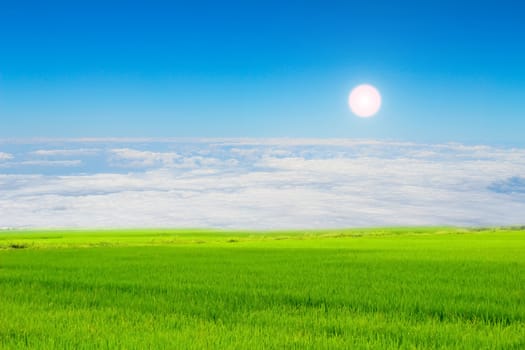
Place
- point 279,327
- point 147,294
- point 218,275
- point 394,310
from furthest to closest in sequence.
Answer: point 218,275 → point 147,294 → point 394,310 → point 279,327

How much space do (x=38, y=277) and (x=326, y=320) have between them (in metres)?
11.7

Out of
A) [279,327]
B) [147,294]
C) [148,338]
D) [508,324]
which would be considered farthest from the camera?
[147,294]

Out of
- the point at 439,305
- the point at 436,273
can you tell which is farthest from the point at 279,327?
the point at 436,273

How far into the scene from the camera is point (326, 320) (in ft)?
31.8

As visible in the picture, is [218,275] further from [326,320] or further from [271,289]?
[326,320]

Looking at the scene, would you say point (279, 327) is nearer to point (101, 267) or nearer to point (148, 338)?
point (148, 338)

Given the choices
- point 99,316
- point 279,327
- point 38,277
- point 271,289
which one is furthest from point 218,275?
point 279,327

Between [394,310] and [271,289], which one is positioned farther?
[271,289]

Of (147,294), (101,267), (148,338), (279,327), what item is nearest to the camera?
(148,338)

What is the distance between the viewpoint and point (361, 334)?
28.4ft

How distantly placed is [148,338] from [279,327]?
80.2 inches

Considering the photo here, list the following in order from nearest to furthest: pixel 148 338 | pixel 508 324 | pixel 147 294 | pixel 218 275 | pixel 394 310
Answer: pixel 148 338 → pixel 508 324 → pixel 394 310 → pixel 147 294 → pixel 218 275

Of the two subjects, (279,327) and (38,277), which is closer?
(279,327)

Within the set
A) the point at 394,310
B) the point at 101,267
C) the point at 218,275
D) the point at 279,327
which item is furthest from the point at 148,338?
the point at 101,267
